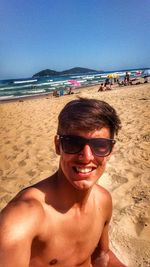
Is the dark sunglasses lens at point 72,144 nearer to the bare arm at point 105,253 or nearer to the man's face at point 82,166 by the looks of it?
the man's face at point 82,166

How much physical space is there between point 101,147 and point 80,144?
5.3 inches

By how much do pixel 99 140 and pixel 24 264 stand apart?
78 centimetres

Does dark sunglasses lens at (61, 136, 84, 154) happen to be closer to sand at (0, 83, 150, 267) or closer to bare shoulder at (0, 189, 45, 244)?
bare shoulder at (0, 189, 45, 244)

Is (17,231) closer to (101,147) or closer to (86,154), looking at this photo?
(86,154)

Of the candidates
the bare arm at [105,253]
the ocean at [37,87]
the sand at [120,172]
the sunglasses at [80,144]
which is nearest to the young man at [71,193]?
the sunglasses at [80,144]

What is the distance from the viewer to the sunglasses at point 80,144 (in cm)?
153

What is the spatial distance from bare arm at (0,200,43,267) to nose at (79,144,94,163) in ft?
1.30

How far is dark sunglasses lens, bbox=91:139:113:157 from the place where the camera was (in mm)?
1560

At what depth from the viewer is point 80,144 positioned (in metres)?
1.54

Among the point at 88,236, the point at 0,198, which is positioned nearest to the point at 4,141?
the point at 0,198

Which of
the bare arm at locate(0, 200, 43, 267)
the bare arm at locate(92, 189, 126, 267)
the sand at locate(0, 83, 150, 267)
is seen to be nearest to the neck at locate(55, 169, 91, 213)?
the bare arm at locate(0, 200, 43, 267)

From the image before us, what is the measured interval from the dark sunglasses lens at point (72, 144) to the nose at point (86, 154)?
0.02 metres

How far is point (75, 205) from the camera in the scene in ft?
5.37

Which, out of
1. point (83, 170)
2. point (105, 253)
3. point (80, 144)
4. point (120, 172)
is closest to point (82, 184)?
point (83, 170)
